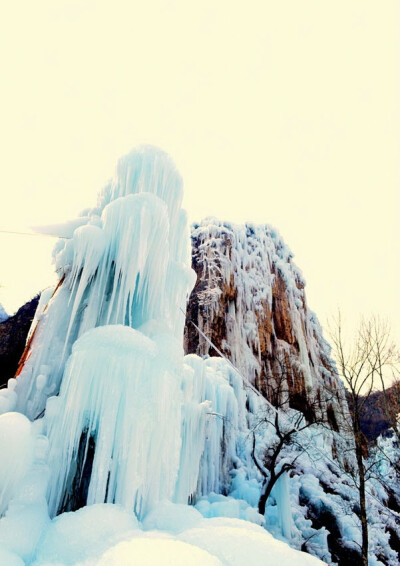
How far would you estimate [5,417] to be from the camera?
8.82ft

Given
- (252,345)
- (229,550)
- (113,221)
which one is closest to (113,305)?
(113,221)

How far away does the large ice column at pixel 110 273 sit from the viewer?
407cm

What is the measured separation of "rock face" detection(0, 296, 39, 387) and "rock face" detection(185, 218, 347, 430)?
23.4ft

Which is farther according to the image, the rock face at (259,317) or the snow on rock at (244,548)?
the rock face at (259,317)

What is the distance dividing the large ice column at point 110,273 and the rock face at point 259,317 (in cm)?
932

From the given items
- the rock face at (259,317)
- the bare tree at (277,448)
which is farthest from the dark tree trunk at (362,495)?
the rock face at (259,317)

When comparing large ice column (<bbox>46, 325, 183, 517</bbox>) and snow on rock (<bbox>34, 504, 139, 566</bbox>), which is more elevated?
large ice column (<bbox>46, 325, 183, 517</bbox>)

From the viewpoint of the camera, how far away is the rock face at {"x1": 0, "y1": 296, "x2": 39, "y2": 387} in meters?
12.1

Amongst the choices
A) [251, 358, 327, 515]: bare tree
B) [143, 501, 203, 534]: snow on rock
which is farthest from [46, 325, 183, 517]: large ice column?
[251, 358, 327, 515]: bare tree

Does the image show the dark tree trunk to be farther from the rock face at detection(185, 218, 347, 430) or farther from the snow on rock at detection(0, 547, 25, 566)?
the rock face at detection(185, 218, 347, 430)

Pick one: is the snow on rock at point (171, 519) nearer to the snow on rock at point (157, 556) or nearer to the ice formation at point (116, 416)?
the ice formation at point (116, 416)

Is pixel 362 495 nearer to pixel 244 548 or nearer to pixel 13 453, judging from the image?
pixel 244 548

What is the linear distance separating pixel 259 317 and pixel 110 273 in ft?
42.5

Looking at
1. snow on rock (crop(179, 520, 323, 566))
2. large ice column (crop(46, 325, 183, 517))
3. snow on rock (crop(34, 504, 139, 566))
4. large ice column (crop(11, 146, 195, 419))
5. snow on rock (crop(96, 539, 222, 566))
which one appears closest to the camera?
snow on rock (crop(96, 539, 222, 566))
